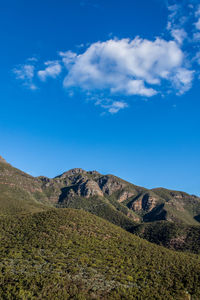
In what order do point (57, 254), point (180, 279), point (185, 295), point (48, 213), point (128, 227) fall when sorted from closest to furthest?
point (185, 295)
point (180, 279)
point (57, 254)
point (48, 213)
point (128, 227)

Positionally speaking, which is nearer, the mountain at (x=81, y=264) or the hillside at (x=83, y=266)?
the hillside at (x=83, y=266)

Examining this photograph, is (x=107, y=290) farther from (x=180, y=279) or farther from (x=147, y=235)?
(x=147, y=235)

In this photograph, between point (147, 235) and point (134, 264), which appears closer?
point (134, 264)

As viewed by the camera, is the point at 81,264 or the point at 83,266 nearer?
the point at 83,266

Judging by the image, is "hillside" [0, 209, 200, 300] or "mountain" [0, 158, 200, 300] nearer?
"hillside" [0, 209, 200, 300]

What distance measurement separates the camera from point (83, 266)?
44.2 m

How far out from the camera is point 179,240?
105812 millimetres

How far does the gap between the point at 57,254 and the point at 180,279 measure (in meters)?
27.0

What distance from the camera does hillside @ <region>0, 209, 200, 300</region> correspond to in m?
34.7

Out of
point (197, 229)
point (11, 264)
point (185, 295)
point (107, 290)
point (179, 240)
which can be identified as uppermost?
point (197, 229)

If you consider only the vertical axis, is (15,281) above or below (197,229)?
below

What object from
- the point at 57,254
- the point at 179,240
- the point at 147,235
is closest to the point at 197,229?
the point at 179,240

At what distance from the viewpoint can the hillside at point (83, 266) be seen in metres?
34.7

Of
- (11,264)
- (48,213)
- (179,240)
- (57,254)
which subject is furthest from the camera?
(179,240)
